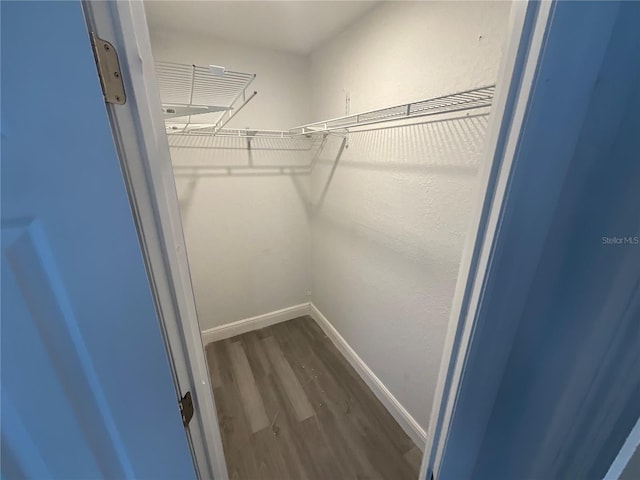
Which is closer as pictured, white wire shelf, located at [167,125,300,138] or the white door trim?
the white door trim

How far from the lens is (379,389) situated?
173 centimetres

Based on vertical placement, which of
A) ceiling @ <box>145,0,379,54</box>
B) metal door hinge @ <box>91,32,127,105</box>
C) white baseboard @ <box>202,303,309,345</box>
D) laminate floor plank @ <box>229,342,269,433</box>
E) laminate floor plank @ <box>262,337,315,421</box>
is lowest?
laminate floor plank @ <box>229,342,269,433</box>

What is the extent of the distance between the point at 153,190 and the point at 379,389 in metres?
1.82

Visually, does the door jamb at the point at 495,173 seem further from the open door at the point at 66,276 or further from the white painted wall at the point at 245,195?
the white painted wall at the point at 245,195

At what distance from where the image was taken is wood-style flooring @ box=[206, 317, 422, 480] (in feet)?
4.51

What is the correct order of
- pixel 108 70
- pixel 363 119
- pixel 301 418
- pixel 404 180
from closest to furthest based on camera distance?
pixel 108 70 < pixel 404 180 < pixel 363 119 < pixel 301 418

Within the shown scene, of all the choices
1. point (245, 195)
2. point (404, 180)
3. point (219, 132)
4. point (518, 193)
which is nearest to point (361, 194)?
point (404, 180)

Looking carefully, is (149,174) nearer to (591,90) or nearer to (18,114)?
(18,114)

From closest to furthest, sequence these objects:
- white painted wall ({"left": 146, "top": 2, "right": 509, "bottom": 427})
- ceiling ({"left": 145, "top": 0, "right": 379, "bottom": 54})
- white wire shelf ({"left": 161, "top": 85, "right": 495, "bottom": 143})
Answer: white wire shelf ({"left": 161, "top": 85, "right": 495, "bottom": 143}) < white painted wall ({"left": 146, "top": 2, "right": 509, "bottom": 427}) < ceiling ({"left": 145, "top": 0, "right": 379, "bottom": 54})

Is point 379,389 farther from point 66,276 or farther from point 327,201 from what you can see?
point 66,276

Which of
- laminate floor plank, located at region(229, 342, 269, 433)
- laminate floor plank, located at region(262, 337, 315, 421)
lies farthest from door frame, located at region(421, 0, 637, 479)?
laminate floor plank, located at region(229, 342, 269, 433)

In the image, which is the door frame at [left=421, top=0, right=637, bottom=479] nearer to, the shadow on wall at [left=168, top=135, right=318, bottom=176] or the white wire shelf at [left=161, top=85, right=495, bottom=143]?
the white wire shelf at [left=161, top=85, right=495, bottom=143]

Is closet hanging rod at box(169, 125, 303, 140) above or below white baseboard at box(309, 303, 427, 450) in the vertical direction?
above

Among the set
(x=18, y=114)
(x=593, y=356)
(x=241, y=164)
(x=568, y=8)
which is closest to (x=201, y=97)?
(x=241, y=164)
